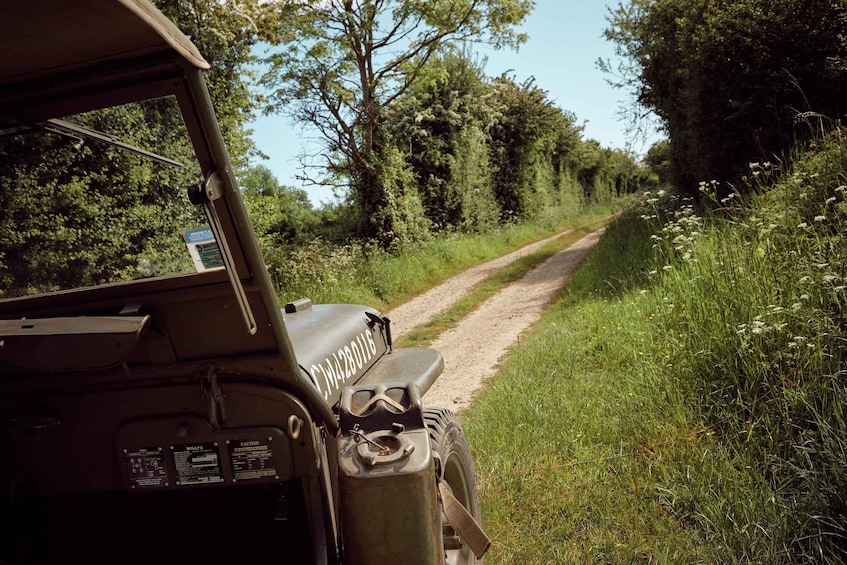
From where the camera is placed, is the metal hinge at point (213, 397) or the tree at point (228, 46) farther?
the tree at point (228, 46)

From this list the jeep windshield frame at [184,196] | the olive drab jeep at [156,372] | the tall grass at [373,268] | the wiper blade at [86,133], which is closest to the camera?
the jeep windshield frame at [184,196]

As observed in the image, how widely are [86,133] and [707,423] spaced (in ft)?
11.9

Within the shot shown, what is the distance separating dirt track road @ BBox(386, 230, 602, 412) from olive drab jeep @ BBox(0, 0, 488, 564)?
3.41 m

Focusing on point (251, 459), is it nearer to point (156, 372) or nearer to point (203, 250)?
point (156, 372)

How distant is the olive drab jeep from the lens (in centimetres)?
145

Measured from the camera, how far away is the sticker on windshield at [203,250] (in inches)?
60.8

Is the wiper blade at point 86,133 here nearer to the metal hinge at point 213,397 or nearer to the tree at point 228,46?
the metal hinge at point 213,397

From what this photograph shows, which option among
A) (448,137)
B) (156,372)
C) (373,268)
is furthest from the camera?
(448,137)

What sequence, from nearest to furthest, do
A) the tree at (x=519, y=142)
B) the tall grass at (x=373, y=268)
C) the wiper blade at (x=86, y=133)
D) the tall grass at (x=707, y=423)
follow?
the wiper blade at (x=86, y=133) < the tall grass at (x=707, y=423) < the tall grass at (x=373, y=268) < the tree at (x=519, y=142)

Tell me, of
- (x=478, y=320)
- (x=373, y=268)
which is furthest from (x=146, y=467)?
(x=373, y=268)

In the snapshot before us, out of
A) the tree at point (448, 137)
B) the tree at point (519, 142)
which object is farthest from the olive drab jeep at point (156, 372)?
the tree at point (519, 142)

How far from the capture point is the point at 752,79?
24.6ft

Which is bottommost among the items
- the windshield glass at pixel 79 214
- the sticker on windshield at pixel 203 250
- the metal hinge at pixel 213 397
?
the metal hinge at pixel 213 397

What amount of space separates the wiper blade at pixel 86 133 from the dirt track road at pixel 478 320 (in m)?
3.98
